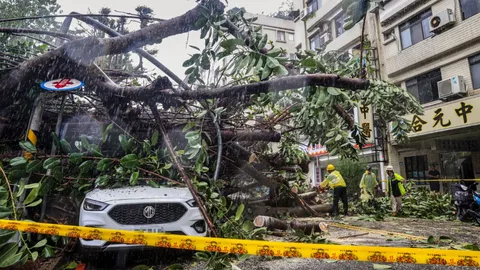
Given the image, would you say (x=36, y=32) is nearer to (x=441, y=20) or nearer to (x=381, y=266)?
(x=381, y=266)

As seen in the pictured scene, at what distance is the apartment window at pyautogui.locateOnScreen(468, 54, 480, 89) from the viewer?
11.4 metres

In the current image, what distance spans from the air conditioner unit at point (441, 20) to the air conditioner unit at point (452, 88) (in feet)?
7.74

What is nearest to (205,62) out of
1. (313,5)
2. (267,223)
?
(267,223)

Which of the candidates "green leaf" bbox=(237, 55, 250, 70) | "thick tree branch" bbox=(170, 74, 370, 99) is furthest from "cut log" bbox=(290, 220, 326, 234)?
"green leaf" bbox=(237, 55, 250, 70)

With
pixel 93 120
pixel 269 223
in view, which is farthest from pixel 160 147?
pixel 269 223

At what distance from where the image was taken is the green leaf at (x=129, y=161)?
3.98 meters

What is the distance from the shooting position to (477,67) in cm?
1146

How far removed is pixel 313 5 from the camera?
22453 millimetres

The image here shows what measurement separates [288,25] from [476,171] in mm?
24217

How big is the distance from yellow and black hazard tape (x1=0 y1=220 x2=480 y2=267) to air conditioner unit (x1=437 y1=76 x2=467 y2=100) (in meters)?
11.6

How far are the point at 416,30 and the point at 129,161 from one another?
14959 mm

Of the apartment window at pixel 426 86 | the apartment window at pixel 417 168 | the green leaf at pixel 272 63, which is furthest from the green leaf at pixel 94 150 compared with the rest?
the apartment window at pixel 417 168

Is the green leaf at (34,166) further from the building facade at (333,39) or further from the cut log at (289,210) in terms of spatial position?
the building facade at (333,39)

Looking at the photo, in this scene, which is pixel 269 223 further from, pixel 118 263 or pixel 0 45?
pixel 0 45
